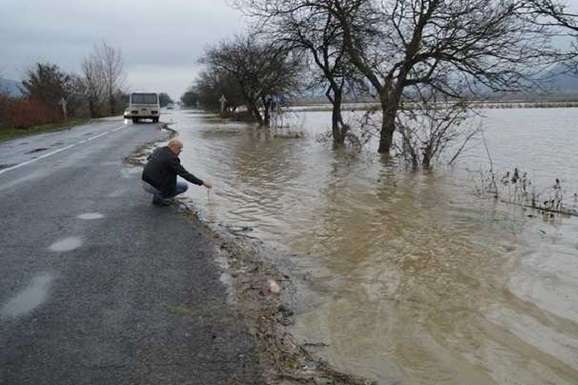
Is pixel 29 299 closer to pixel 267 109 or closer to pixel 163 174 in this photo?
pixel 163 174

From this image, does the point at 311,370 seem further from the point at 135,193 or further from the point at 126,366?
the point at 135,193

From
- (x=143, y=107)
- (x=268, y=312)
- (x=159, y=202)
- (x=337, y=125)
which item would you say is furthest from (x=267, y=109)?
(x=268, y=312)

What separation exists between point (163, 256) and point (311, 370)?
3152mm

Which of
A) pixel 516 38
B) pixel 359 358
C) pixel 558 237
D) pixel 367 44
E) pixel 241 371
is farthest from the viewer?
pixel 367 44

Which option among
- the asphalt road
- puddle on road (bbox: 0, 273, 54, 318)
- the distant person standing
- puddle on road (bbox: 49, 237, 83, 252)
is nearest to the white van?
the asphalt road

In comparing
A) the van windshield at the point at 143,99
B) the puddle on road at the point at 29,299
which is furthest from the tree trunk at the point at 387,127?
the van windshield at the point at 143,99

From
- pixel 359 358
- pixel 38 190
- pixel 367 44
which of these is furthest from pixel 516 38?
pixel 359 358

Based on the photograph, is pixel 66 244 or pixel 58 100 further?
pixel 58 100

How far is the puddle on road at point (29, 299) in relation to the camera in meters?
4.94

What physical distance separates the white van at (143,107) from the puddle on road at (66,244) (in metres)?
38.1

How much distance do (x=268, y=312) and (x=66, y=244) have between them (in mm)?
3316

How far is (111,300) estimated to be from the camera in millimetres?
5234

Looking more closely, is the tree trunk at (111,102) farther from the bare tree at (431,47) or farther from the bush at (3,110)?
the bare tree at (431,47)

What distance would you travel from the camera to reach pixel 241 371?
3.92 meters
